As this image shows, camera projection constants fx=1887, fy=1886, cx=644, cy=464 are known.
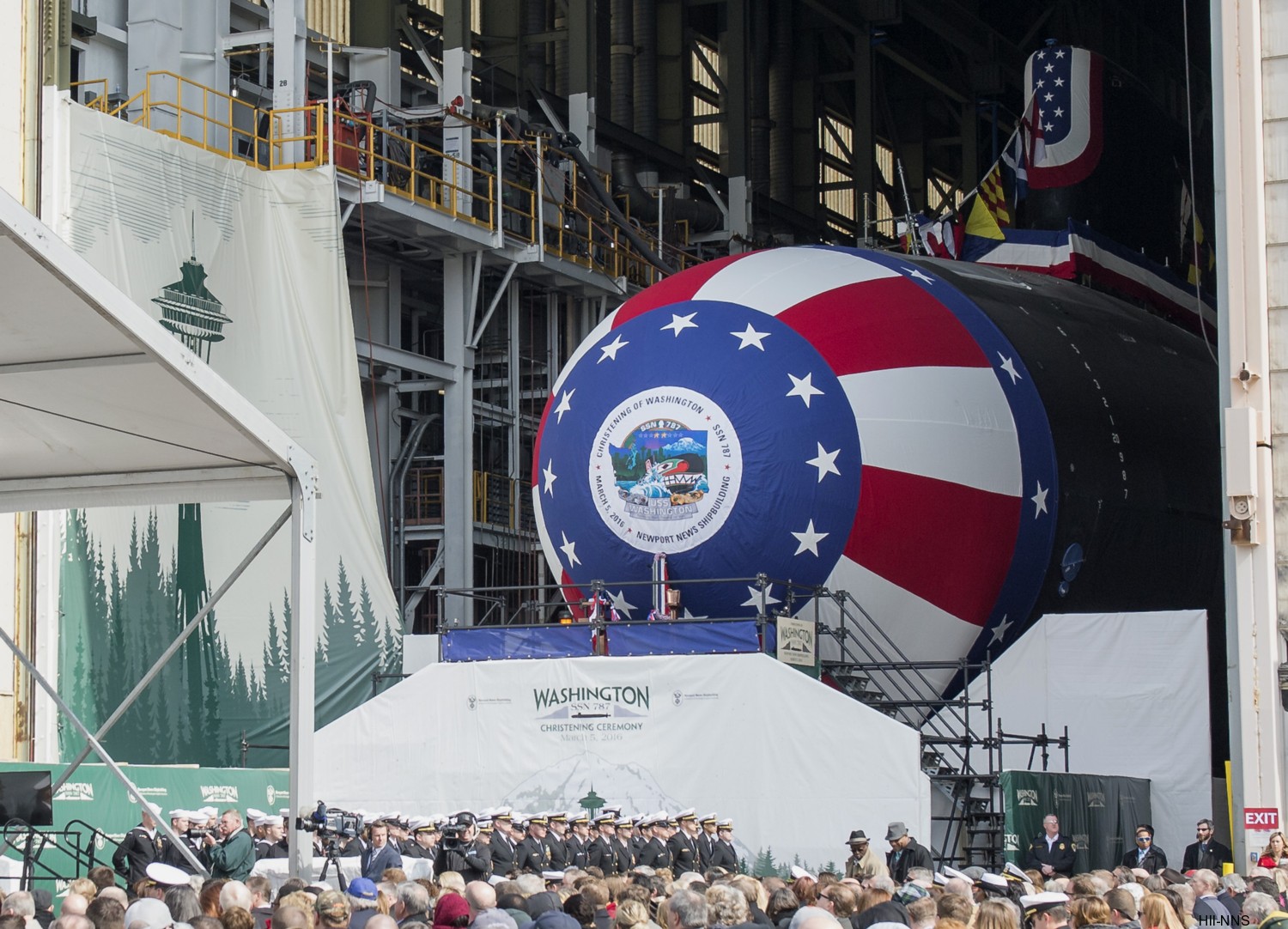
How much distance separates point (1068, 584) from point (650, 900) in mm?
12230

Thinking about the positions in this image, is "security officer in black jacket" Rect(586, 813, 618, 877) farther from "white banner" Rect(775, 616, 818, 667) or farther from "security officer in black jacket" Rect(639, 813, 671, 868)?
"white banner" Rect(775, 616, 818, 667)

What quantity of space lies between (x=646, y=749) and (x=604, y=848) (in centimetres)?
161

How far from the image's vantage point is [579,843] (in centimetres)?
1616

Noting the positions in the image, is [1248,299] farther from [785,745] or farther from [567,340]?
[567,340]

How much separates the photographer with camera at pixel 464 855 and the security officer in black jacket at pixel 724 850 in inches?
73.6

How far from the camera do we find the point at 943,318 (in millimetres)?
19578

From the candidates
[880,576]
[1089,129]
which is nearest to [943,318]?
[880,576]

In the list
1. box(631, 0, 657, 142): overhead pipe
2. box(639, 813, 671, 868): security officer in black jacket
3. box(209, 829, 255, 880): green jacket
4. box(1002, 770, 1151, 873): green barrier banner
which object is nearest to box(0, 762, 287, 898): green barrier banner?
box(209, 829, 255, 880): green jacket

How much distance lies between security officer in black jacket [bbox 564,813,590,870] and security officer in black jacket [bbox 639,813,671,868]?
18.9 inches

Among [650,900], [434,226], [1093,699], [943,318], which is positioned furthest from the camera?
[434,226]

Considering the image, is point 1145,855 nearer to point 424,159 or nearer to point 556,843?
point 556,843

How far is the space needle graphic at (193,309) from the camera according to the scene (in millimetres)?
22875

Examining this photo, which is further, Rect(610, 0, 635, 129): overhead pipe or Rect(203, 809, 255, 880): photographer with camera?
Rect(610, 0, 635, 129): overhead pipe

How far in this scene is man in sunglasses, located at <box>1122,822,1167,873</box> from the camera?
1591 centimetres
